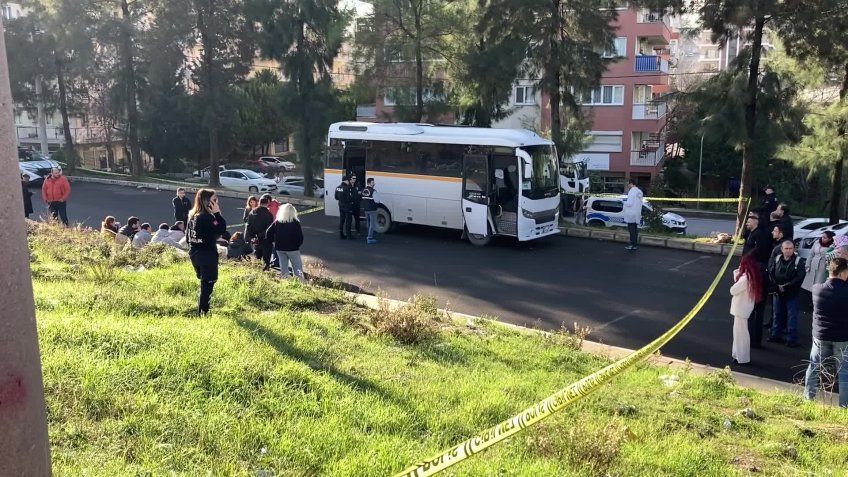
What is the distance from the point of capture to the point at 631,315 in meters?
11.1

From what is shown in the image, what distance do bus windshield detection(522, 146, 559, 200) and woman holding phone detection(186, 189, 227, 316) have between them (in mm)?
9881

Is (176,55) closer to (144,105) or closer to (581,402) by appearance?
(144,105)

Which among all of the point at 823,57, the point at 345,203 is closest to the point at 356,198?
the point at 345,203

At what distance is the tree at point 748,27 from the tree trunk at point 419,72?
11181 mm

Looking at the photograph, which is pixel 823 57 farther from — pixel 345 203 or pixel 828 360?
pixel 345 203

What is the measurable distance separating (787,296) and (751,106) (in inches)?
354

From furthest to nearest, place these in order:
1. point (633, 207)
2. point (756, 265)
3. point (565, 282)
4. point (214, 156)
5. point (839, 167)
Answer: point (214, 156) → point (839, 167) → point (633, 207) → point (565, 282) → point (756, 265)

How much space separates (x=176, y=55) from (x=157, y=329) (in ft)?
106

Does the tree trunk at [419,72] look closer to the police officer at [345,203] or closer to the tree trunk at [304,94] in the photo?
the tree trunk at [304,94]

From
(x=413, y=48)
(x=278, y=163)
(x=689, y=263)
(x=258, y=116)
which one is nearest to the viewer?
(x=689, y=263)

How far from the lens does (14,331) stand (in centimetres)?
255

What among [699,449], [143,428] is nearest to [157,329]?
[143,428]

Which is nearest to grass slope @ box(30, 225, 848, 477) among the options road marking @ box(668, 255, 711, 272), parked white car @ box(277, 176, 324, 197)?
road marking @ box(668, 255, 711, 272)

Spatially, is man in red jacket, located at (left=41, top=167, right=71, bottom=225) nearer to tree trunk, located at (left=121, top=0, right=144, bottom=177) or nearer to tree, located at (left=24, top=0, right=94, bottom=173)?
tree trunk, located at (left=121, top=0, right=144, bottom=177)
